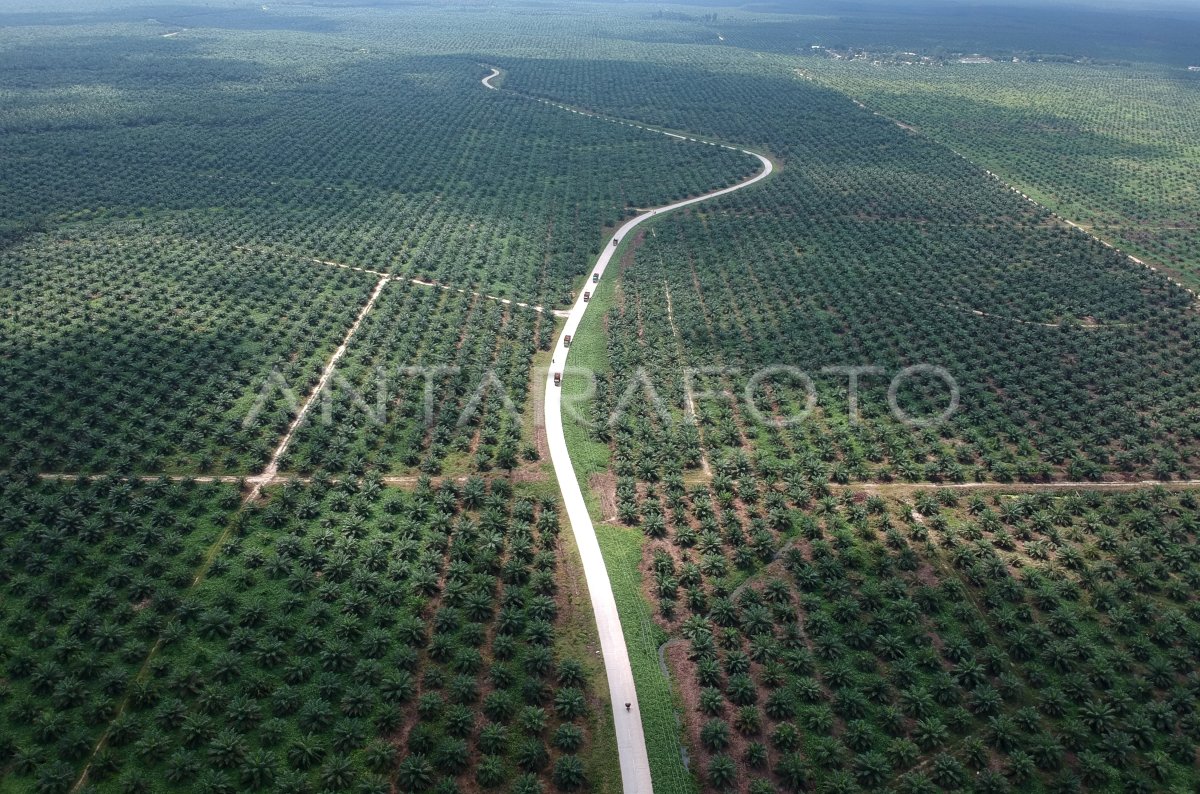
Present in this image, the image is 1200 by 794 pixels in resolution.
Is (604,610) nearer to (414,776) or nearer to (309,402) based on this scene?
(414,776)

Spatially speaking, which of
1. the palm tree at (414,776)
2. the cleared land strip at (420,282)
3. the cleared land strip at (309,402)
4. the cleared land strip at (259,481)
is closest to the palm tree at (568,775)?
the palm tree at (414,776)

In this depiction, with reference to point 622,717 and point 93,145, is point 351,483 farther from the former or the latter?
point 93,145

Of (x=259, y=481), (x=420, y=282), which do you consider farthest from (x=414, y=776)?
(x=420, y=282)

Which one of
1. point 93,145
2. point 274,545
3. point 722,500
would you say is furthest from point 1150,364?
point 93,145

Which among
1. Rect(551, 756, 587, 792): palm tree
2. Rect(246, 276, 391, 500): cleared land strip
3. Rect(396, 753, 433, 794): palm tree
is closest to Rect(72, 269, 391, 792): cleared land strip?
Rect(246, 276, 391, 500): cleared land strip

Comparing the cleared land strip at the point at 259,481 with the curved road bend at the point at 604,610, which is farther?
the curved road bend at the point at 604,610

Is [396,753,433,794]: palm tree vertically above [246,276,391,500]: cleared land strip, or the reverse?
[246,276,391,500]: cleared land strip

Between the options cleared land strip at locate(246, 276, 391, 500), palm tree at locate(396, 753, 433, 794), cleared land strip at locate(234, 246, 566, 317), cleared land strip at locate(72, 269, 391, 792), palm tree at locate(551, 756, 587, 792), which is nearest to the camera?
palm tree at locate(396, 753, 433, 794)

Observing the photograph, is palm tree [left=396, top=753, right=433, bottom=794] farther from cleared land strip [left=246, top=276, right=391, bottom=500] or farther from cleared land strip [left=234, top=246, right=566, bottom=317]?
cleared land strip [left=234, top=246, right=566, bottom=317]

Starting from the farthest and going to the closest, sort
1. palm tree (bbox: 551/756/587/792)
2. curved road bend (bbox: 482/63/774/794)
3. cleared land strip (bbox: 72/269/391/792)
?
1. curved road bend (bbox: 482/63/774/794)
2. cleared land strip (bbox: 72/269/391/792)
3. palm tree (bbox: 551/756/587/792)

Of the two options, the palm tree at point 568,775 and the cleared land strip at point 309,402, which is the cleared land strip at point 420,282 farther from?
the palm tree at point 568,775

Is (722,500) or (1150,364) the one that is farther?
(1150,364)
